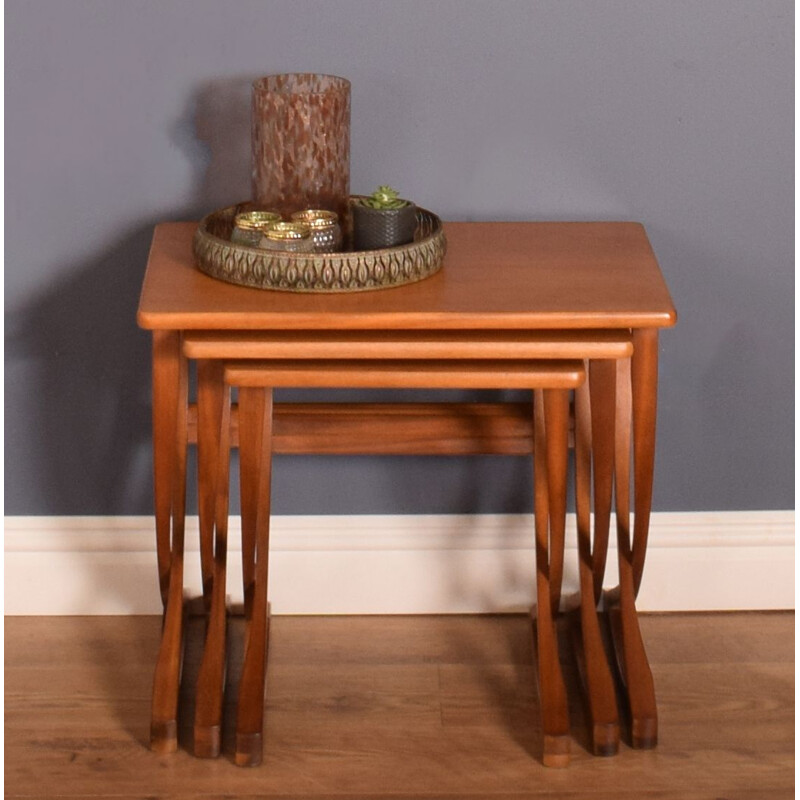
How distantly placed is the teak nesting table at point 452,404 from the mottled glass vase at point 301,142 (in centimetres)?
16

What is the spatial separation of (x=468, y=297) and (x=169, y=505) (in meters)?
0.55

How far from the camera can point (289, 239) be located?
174 cm

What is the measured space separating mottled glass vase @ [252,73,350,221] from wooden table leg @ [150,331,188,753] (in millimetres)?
251

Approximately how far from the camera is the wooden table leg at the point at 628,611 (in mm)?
1936

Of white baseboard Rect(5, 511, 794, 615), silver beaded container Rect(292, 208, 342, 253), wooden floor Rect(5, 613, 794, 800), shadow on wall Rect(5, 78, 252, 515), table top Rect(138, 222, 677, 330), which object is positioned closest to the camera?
table top Rect(138, 222, 677, 330)

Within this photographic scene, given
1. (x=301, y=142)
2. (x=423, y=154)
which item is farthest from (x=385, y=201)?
(x=423, y=154)

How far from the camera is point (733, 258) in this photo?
82.8 inches

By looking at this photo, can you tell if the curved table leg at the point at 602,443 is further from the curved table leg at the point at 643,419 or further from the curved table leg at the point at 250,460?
the curved table leg at the point at 250,460

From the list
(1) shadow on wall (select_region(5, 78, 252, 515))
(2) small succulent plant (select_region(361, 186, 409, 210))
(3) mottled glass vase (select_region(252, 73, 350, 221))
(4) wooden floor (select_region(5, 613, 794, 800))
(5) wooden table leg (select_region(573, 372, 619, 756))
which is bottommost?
(4) wooden floor (select_region(5, 613, 794, 800))

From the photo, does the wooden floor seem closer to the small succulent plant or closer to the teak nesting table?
the teak nesting table

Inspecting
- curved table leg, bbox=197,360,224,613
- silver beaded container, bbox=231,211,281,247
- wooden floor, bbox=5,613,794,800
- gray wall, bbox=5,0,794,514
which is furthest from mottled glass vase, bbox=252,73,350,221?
wooden floor, bbox=5,613,794,800

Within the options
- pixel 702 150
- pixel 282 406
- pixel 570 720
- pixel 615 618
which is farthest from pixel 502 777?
pixel 702 150

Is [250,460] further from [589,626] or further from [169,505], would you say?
[589,626]

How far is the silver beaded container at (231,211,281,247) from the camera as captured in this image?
5.84 ft
